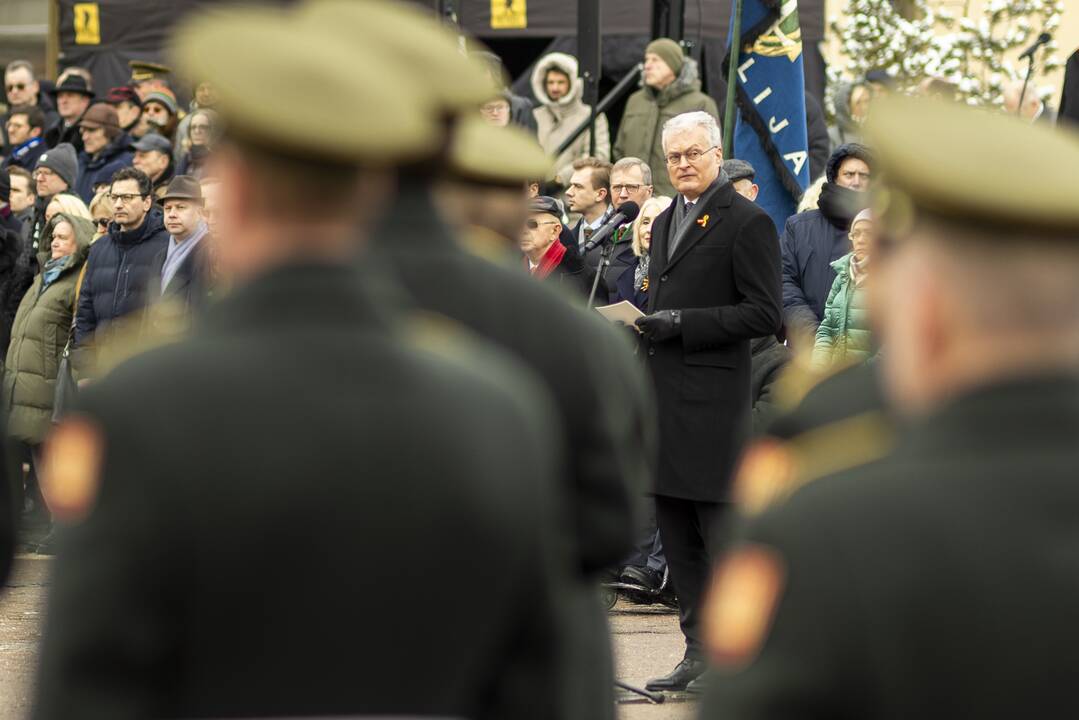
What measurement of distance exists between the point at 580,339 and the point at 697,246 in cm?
371

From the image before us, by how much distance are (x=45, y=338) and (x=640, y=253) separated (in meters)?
3.71

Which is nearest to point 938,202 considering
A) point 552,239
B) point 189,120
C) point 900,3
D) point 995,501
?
point 995,501

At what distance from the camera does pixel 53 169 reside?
1283 centimetres

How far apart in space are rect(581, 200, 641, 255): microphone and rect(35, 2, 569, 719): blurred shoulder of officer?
695cm

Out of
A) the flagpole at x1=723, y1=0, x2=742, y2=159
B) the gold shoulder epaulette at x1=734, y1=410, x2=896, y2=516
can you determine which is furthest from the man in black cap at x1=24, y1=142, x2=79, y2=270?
the gold shoulder epaulette at x1=734, y1=410, x2=896, y2=516

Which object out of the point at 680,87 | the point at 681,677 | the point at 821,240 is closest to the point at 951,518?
the point at 681,677

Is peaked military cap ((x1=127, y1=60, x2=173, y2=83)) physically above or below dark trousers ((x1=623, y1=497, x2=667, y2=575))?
below

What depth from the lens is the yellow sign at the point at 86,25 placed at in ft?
57.2

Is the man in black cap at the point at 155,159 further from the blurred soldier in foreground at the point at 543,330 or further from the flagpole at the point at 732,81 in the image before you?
the blurred soldier in foreground at the point at 543,330

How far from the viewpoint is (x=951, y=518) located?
186cm

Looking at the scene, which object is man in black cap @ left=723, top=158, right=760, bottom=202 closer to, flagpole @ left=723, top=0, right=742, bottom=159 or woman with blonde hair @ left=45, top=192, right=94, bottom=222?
flagpole @ left=723, top=0, right=742, bottom=159

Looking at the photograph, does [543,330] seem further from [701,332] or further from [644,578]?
[644,578]

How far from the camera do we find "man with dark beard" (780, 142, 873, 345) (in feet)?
28.8

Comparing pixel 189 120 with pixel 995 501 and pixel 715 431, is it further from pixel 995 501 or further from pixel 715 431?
pixel 995 501
